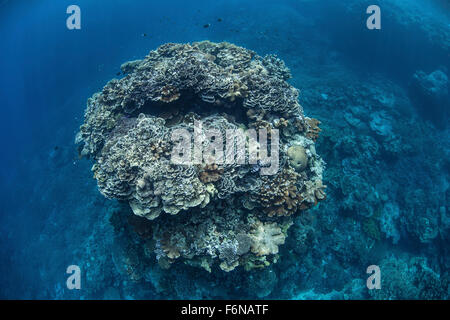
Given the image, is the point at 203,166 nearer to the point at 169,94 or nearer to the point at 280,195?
the point at 280,195

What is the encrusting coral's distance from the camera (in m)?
5.69

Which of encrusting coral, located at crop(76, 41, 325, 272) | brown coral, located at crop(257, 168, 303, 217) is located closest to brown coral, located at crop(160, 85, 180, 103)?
encrusting coral, located at crop(76, 41, 325, 272)

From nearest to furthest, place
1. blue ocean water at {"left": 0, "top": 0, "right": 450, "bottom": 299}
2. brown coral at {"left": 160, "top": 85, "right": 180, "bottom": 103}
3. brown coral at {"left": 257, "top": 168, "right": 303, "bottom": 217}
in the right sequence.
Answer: brown coral at {"left": 257, "top": 168, "right": 303, "bottom": 217} < brown coral at {"left": 160, "top": 85, "right": 180, "bottom": 103} < blue ocean water at {"left": 0, "top": 0, "right": 450, "bottom": 299}

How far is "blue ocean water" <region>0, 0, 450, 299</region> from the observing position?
31.0 ft

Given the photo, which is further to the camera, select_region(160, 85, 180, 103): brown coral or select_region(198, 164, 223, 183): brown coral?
select_region(160, 85, 180, 103): brown coral

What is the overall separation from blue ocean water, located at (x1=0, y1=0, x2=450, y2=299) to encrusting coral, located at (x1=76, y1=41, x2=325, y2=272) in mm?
1930

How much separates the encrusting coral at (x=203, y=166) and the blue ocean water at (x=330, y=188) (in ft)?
6.33

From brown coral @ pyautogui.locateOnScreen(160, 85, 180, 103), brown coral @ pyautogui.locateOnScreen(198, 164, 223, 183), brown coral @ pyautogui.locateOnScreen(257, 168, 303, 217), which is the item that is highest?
brown coral @ pyautogui.locateOnScreen(160, 85, 180, 103)

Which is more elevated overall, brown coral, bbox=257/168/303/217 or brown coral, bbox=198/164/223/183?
brown coral, bbox=198/164/223/183

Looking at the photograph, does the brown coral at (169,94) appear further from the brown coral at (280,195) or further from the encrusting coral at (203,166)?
the brown coral at (280,195)

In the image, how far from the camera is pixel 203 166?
5.68 metres

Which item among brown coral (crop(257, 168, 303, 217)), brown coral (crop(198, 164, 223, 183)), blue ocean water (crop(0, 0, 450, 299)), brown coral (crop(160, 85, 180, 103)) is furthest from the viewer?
blue ocean water (crop(0, 0, 450, 299))

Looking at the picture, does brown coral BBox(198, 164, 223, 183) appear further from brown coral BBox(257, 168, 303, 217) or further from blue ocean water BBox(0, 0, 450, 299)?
blue ocean water BBox(0, 0, 450, 299)

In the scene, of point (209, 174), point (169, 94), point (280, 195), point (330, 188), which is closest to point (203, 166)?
point (209, 174)
